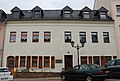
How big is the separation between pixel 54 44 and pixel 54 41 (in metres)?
0.44

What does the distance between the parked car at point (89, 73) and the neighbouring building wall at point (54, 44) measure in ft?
29.6

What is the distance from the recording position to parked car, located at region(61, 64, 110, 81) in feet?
38.3

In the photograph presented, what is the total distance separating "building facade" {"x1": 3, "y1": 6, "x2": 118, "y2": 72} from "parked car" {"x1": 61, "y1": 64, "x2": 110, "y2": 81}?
29.8 feet

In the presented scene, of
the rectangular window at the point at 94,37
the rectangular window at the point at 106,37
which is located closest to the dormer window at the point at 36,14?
the rectangular window at the point at 94,37

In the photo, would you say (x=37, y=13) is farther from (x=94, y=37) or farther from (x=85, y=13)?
(x=94, y=37)

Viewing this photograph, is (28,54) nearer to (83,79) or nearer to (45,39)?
(45,39)

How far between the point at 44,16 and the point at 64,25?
3.67 m

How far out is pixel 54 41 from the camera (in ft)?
75.3

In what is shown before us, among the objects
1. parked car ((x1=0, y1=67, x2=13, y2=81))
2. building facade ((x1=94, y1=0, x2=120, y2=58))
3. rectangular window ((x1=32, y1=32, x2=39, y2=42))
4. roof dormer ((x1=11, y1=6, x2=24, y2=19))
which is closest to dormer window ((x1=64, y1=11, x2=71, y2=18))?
rectangular window ((x1=32, y1=32, x2=39, y2=42))

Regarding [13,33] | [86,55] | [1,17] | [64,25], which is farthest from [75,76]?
[1,17]

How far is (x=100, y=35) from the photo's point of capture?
23.5 meters

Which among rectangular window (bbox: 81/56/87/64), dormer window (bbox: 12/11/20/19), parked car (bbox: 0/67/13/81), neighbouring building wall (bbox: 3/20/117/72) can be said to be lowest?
parked car (bbox: 0/67/13/81)

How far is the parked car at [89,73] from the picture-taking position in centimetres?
1168

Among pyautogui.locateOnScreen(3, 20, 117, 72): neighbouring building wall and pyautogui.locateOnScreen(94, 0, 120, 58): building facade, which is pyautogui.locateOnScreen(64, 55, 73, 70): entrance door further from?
pyautogui.locateOnScreen(94, 0, 120, 58): building facade
